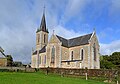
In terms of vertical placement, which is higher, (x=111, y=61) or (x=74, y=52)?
(x=74, y=52)

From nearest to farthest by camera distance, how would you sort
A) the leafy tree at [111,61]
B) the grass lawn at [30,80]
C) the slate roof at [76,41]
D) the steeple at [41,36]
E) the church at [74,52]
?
the grass lawn at [30,80] → the church at [74,52] → the slate roof at [76,41] → the leafy tree at [111,61] → the steeple at [41,36]

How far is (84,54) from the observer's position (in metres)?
46.0

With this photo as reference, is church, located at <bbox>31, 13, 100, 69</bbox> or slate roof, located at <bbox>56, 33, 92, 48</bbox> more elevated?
slate roof, located at <bbox>56, 33, 92, 48</bbox>

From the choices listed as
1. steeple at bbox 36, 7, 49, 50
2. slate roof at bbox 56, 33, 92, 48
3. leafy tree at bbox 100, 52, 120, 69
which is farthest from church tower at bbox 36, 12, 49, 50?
leafy tree at bbox 100, 52, 120, 69

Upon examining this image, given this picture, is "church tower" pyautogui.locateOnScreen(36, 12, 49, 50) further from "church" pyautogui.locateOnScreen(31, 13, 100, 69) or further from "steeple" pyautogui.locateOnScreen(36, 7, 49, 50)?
"church" pyautogui.locateOnScreen(31, 13, 100, 69)

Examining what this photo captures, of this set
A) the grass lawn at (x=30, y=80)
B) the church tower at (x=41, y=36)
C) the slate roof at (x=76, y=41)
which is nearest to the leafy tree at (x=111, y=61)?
the slate roof at (x=76, y=41)

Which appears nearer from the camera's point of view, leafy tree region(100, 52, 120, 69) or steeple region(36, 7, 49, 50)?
leafy tree region(100, 52, 120, 69)

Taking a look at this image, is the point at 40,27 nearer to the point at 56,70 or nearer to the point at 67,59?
the point at 67,59

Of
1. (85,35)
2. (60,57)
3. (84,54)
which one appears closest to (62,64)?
(60,57)

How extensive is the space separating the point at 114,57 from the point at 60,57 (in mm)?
24540

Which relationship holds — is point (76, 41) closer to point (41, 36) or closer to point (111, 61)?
point (41, 36)

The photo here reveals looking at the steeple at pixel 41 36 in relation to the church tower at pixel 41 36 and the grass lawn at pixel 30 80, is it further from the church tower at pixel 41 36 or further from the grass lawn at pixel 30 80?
the grass lawn at pixel 30 80

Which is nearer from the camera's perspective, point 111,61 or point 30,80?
point 30,80

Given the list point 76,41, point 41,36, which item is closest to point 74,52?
point 76,41
